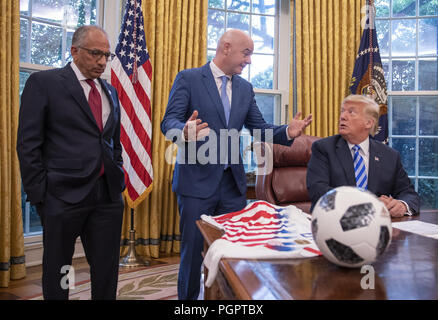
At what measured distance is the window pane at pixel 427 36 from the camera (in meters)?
4.65

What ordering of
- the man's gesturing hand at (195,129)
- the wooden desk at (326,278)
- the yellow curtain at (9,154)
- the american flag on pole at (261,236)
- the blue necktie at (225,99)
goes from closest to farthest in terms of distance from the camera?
1. the wooden desk at (326,278)
2. the american flag on pole at (261,236)
3. the man's gesturing hand at (195,129)
4. the blue necktie at (225,99)
5. the yellow curtain at (9,154)

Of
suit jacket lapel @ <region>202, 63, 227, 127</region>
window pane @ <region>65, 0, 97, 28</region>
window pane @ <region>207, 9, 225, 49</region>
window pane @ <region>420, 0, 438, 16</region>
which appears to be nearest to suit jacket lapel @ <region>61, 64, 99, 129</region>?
suit jacket lapel @ <region>202, 63, 227, 127</region>

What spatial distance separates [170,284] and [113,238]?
3.80 ft

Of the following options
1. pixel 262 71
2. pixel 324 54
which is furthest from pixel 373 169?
pixel 262 71

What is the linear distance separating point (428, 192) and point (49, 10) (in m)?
4.46

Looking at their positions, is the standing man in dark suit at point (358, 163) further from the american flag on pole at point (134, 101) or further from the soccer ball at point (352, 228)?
the american flag on pole at point (134, 101)

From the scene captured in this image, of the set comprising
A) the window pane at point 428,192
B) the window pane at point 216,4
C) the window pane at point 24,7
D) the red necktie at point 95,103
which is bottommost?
the window pane at point 428,192

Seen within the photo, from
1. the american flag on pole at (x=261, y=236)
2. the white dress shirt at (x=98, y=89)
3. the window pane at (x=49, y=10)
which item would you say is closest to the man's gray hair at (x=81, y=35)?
the white dress shirt at (x=98, y=89)

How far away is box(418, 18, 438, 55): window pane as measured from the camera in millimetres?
4652

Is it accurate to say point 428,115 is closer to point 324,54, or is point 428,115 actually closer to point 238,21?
point 324,54

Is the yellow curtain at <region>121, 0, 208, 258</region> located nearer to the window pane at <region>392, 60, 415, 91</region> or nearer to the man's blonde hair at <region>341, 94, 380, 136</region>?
the man's blonde hair at <region>341, 94, 380, 136</region>

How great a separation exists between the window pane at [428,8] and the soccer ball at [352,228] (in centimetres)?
451

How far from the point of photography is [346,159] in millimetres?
2191

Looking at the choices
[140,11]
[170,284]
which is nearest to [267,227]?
[170,284]
